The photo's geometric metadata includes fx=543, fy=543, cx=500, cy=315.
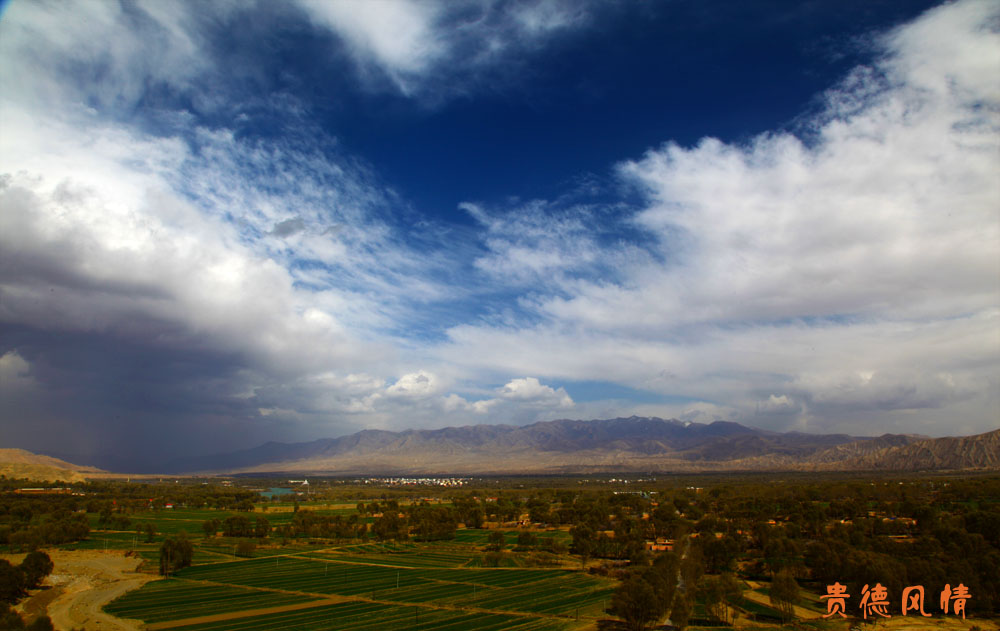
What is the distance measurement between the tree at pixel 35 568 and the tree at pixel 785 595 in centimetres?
9401

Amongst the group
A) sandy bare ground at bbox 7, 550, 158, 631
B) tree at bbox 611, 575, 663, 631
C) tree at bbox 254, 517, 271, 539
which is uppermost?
tree at bbox 611, 575, 663, 631

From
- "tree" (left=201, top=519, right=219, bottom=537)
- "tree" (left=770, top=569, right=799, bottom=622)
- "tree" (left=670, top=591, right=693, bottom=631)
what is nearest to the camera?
"tree" (left=670, top=591, right=693, bottom=631)

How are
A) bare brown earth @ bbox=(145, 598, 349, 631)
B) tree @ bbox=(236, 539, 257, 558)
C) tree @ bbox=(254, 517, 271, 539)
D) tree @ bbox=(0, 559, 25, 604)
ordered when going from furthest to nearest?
tree @ bbox=(254, 517, 271, 539)
tree @ bbox=(236, 539, 257, 558)
tree @ bbox=(0, 559, 25, 604)
bare brown earth @ bbox=(145, 598, 349, 631)

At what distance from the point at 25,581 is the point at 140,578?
15.5m

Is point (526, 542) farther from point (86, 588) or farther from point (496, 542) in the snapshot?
point (86, 588)

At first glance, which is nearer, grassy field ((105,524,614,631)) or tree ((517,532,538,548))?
grassy field ((105,524,614,631))

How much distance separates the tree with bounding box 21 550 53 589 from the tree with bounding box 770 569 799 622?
94009 millimetres

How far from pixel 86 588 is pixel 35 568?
698 cm

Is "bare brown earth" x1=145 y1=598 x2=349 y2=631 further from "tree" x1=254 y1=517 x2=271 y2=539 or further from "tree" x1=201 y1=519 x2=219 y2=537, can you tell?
"tree" x1=201 y1=519 x2=219 y2=537

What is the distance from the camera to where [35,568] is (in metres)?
74.1

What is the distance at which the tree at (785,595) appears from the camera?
59884 mm

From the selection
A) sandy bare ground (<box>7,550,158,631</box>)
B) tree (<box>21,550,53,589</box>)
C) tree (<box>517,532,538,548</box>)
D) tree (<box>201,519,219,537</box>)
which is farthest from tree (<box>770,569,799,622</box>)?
tree (<box>201,519,219,537</box>)

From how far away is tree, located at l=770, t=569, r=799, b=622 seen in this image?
5988cm

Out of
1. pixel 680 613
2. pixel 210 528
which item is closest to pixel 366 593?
pixel 680 613
